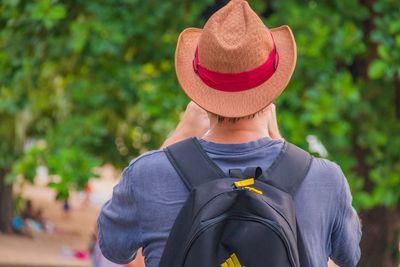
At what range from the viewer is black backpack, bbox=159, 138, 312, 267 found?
1428 millimetres

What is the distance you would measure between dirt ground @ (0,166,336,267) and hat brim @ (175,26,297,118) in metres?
6.78

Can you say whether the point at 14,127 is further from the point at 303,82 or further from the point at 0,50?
the point at 303,82

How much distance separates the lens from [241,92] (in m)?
1.70

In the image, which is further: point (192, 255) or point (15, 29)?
point (15, 29)

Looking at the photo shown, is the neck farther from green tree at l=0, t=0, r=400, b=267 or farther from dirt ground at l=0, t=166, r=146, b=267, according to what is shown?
dirt ground at l=0, t=166, r=146, b=267

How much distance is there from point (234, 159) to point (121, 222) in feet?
1.09

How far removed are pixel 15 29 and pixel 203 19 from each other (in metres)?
1.62

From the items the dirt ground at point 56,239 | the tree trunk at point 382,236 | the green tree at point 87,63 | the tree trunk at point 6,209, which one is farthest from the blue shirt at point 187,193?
the tree trunk at point 6,209

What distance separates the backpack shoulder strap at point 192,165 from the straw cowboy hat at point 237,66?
0.13 metres

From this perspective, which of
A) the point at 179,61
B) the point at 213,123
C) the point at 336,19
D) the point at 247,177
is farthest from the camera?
the point at 336,19

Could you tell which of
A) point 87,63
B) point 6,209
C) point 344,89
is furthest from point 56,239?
point 344,89

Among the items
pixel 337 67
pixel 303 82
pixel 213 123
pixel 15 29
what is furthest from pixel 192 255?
pixel 337 67

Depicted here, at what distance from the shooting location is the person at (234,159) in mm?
1581

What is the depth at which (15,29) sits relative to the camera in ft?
17.1
